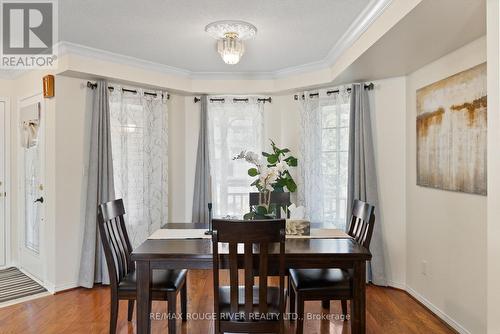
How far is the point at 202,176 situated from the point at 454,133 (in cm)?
288

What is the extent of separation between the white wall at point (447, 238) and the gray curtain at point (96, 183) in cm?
313

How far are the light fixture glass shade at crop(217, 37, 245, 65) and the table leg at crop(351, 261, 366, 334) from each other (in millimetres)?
1903

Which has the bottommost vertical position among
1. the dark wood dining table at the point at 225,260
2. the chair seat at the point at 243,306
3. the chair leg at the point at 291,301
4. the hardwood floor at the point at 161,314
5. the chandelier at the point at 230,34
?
the hardwood floor at the point at 161,314

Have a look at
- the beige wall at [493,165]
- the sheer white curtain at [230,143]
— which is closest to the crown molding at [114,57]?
the sheer white curtain at [230,143]

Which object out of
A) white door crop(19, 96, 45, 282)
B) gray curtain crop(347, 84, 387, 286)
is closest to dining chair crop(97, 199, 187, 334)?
white door crop(19, 96, 45, 282)

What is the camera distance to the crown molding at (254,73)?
2708mm

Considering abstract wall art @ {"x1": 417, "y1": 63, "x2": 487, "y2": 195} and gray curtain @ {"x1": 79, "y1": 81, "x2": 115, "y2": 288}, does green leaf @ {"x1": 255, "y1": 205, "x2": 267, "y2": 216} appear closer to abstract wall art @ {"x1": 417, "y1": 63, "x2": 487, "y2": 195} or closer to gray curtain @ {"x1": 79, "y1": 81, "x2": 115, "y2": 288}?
abstract wall art @ {"x1": 417, "y1": 63, "x2": 487, "y2": 195}

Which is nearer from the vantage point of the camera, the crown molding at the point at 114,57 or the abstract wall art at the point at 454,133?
the abstract wall art at the point at 454,133

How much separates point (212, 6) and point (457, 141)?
214 cm

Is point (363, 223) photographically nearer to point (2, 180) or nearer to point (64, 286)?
point (64, 286)

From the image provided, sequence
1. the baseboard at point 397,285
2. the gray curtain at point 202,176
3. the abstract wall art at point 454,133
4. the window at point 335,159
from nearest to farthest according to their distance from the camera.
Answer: the abstract wall art at point 454,133
the baseboard at point 397,285
the window at point 335,159
the gray curtain at point 202,176

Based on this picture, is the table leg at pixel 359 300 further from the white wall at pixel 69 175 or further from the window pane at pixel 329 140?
the white wall at pixel 69 175

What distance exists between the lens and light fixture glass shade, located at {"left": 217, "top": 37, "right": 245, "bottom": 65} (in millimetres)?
2980

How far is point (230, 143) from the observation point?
470cm
